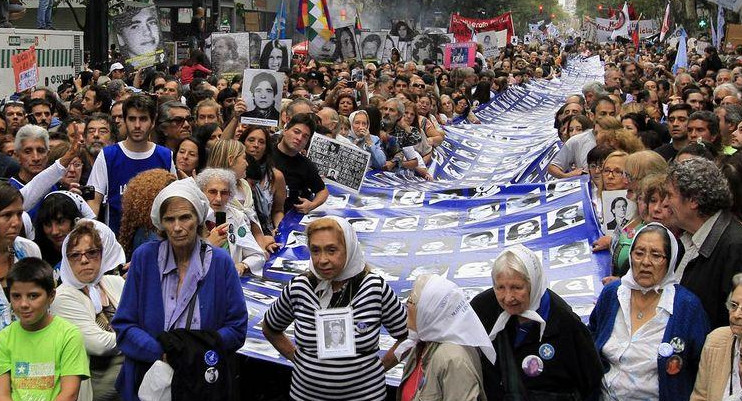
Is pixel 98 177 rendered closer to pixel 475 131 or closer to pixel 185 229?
pixel 185 229

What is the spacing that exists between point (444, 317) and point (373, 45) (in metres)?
24.0

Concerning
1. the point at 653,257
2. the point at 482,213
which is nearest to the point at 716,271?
the point at 653,257

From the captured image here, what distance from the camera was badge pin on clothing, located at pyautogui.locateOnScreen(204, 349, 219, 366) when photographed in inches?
217

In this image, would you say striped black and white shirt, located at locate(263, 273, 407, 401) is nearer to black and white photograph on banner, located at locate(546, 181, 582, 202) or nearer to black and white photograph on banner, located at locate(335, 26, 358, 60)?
black and white photograph on banner, located at locate(546, 181, 582, 202)

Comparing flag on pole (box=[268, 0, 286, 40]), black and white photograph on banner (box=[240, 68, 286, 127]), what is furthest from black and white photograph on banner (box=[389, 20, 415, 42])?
black and white photograph on banner (box=[240, 68, 286, 127])

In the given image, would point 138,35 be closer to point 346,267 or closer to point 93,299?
point 93,299

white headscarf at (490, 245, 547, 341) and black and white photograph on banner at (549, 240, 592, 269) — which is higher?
white headscarf at (490, 245, 547, 341)

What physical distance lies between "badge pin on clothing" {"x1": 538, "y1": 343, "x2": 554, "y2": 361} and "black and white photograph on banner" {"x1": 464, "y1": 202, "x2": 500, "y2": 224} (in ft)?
13.4

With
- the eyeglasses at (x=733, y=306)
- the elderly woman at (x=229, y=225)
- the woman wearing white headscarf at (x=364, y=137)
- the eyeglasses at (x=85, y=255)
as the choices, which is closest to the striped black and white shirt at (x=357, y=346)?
the eyeglasses at (x=85, y=255)

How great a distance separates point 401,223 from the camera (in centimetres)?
972

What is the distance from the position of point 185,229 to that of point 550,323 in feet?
5.82

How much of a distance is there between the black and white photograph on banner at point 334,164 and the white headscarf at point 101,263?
4.41 meters

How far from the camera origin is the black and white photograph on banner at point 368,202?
403 inches

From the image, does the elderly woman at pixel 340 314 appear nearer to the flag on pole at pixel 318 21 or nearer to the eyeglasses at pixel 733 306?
the eyeglasses at pixel 733 306
